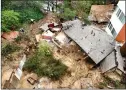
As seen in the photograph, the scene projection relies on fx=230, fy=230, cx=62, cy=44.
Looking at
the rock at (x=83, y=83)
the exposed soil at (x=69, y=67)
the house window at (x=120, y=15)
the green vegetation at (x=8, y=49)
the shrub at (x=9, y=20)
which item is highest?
the house window at (x=120, y=15)

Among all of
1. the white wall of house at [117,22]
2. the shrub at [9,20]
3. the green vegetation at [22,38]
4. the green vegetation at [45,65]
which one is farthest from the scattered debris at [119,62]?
the shrub at [9,20]

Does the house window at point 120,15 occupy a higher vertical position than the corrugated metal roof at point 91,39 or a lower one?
higher

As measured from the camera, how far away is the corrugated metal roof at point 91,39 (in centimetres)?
1855

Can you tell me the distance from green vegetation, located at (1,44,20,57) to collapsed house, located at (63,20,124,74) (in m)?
4.58

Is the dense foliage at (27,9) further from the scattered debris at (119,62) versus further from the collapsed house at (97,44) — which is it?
the scattered debris at (119,62)

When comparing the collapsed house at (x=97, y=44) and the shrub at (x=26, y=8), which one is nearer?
the collapsed house at (x=97, y=44)

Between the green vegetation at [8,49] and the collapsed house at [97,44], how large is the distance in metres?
4.58

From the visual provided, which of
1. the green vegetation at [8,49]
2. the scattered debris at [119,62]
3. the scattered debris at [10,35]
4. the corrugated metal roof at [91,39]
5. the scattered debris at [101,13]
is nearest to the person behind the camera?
the scattered debris at [119,62]

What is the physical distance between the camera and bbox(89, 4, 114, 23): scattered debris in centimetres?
2248

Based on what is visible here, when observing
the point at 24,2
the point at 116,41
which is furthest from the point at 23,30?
the point at 116,41

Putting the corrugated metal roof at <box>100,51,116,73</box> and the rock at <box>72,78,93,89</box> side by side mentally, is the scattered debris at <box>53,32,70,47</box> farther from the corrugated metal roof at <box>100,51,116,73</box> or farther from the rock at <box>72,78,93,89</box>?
the rock at <box>72,78,93,89</box>

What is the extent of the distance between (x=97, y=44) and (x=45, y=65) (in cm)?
471

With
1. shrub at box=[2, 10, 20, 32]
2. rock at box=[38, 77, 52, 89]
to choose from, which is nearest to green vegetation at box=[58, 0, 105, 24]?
shrub at box=[2, 10, 20, 32]

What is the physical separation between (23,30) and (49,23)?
251 centimetres
